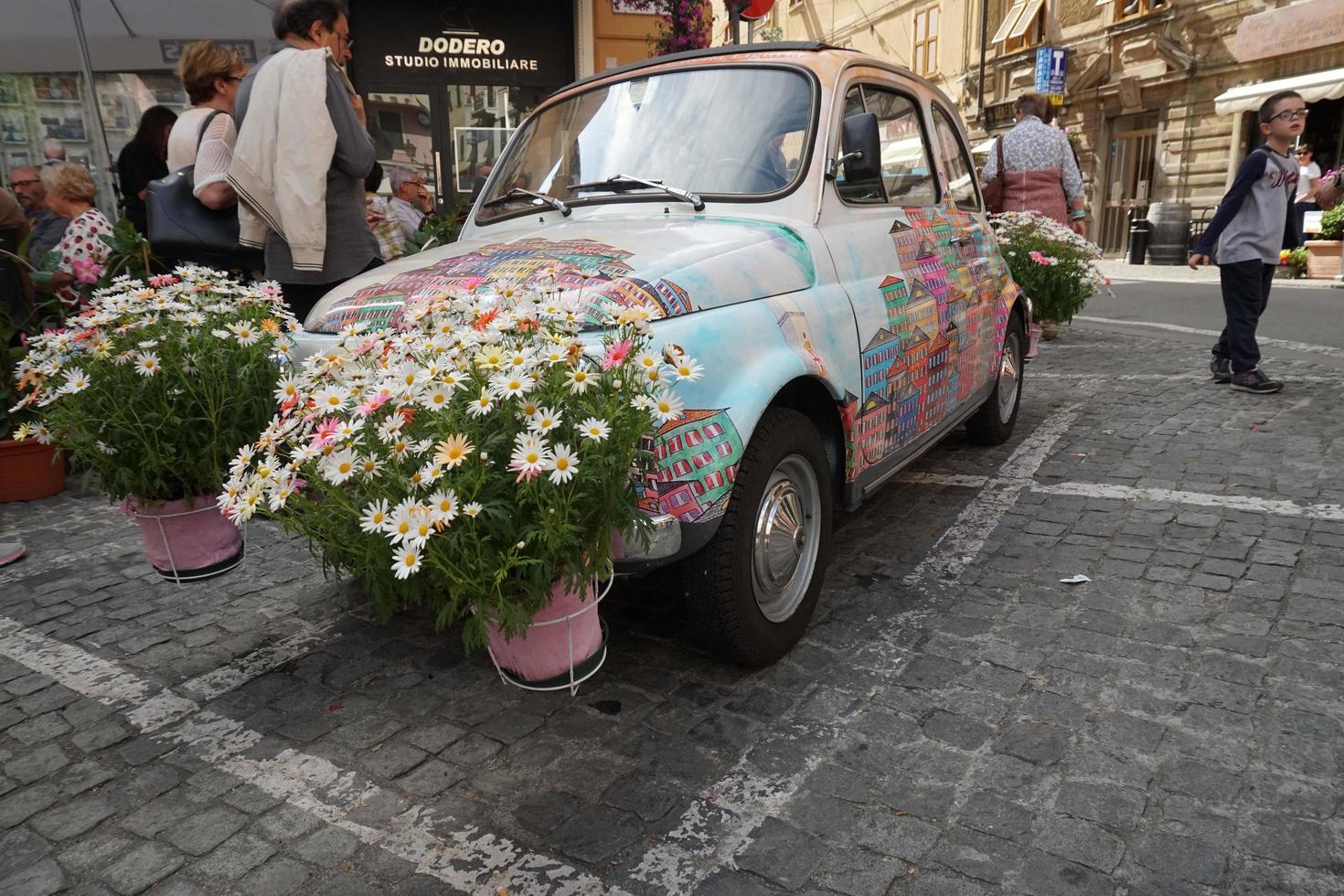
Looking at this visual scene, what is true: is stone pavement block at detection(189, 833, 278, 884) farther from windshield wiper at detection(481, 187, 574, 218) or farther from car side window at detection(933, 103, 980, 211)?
car side window at detection(933, 103, 980, 211)

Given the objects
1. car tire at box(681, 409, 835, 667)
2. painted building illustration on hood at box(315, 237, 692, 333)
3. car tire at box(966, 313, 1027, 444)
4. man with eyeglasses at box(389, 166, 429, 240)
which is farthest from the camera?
man with eyeglasses at box(389, 166, 429, 240)

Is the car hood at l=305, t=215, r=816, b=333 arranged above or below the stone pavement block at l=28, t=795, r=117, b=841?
above

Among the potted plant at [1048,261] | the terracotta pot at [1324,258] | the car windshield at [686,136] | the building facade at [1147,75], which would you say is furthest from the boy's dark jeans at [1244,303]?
the building facade at [1147,75]

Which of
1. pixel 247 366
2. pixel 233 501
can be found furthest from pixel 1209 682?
pixel 247 366

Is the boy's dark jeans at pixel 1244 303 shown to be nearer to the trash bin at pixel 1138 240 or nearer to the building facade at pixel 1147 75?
the building facade at pixel 1147 75

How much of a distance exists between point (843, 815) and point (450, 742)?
113 centimetres

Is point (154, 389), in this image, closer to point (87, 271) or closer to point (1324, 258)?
point (87, 271)

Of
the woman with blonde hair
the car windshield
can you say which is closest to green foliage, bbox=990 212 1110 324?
the car windshield

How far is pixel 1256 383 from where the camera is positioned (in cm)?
639

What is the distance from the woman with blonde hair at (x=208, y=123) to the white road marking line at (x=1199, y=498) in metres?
4.16

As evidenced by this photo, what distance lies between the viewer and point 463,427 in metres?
2.04

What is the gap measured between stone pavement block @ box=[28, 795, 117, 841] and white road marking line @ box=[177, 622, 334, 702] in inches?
20.9

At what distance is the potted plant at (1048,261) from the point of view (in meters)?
7.51

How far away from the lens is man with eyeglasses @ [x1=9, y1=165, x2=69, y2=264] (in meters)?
6.47
